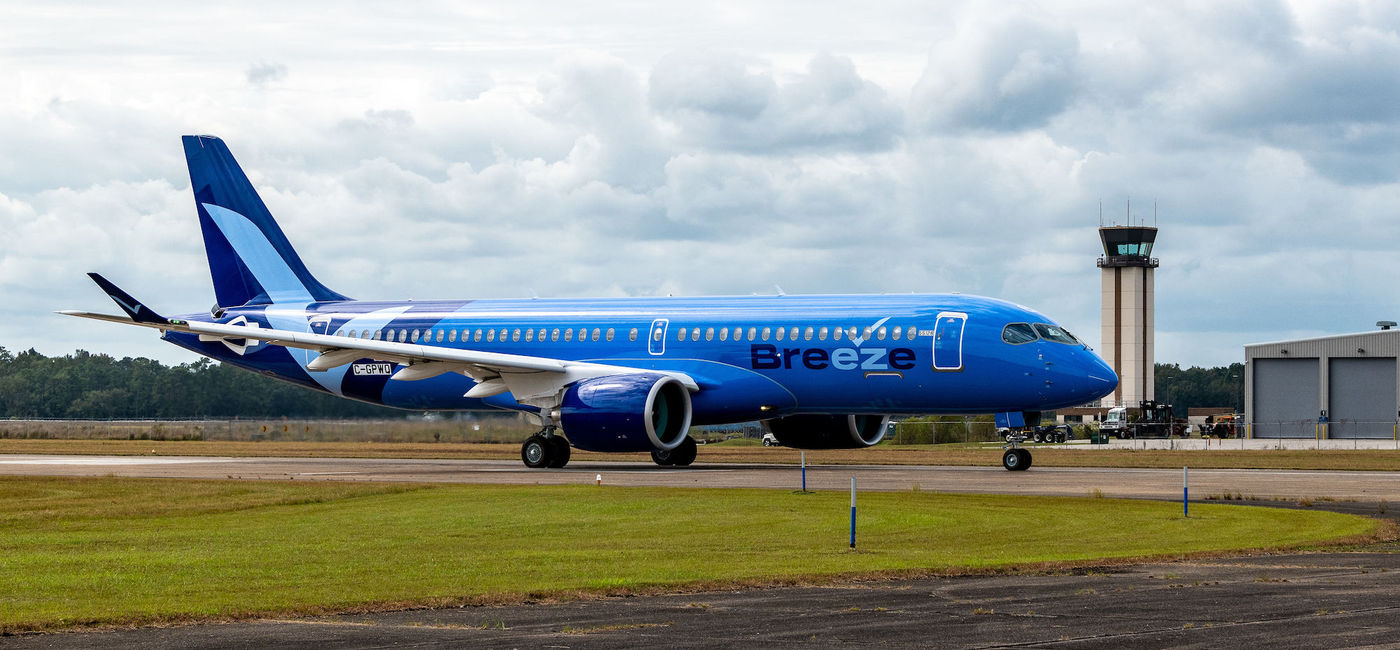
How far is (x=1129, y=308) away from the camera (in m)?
137

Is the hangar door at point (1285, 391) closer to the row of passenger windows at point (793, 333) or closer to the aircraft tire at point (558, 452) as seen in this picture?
the row of passenger windows at point (793, 333)

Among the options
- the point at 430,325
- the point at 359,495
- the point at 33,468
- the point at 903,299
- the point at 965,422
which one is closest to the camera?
the point at 359,495

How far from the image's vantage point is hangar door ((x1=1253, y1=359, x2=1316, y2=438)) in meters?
95.1

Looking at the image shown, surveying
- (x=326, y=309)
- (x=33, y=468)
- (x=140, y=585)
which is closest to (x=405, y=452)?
(x=326, y=309)

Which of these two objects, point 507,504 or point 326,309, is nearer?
point 507,504

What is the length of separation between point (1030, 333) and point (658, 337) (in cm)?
924

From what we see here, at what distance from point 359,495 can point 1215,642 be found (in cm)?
2152

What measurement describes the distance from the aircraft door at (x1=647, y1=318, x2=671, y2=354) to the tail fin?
12.6 meters

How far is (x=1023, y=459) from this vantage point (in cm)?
3912

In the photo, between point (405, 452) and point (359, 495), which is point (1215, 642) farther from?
point (405, 452)

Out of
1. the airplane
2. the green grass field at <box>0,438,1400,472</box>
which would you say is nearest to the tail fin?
the airplane

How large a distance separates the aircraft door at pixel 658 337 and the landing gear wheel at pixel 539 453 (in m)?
3.57

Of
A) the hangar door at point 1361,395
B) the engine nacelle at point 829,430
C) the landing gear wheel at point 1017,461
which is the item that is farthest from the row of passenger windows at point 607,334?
the hangar door at point 1361,395

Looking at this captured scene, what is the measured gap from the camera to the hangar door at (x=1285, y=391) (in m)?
95.1
